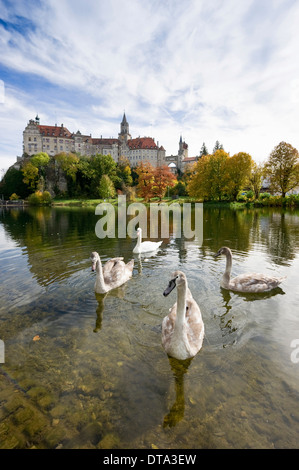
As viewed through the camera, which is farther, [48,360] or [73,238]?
[73,238]

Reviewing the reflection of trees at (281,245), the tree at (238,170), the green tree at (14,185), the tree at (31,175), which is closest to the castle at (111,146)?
the green tree at (14,185)

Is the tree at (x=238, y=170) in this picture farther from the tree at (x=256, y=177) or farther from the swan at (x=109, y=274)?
the swan at (x=109, y=274)

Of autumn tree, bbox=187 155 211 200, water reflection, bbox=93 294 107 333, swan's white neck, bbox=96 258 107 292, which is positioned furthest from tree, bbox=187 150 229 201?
water reflection, bbox=93 294 107 333

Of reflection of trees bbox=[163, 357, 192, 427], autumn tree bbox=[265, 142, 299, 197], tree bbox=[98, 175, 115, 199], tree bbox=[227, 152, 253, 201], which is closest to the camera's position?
reflection of trees bbox=[163, 357, 192, 427]

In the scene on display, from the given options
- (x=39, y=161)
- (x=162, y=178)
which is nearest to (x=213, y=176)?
(x=162, y=178)

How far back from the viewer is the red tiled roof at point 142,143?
438 feet

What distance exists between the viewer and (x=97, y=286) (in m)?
7.97

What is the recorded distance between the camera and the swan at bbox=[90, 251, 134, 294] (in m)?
7.78

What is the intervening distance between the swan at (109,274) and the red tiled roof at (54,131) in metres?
128

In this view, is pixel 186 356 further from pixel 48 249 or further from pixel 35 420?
pixel 48 249

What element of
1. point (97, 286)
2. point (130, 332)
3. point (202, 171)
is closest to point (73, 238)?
point (97, 286)

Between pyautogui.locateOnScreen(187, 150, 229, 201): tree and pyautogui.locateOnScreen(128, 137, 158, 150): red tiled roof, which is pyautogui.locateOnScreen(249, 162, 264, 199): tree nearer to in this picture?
pyautogui.locateOnScreen(187, 150, 229, 201): tree

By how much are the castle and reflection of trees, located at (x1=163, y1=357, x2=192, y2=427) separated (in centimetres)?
12805
